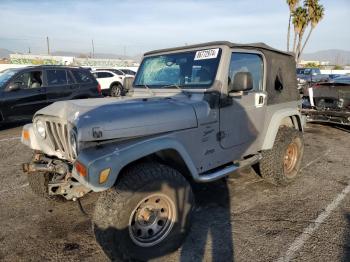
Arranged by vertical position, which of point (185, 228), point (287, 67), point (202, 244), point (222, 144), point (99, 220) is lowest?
point (202, 244)

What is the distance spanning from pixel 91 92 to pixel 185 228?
775 centimetres

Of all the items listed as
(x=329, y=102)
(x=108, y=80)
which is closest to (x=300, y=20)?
(x=108, y=80)

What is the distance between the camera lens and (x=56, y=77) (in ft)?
31.2

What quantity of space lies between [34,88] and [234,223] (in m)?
7.28

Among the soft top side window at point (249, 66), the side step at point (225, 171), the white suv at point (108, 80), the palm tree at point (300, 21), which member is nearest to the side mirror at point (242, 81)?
the soft top side window at point (249, 66)

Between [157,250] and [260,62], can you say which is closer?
[157,250]

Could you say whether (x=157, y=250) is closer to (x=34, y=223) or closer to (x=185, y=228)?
(x=185, y=228)

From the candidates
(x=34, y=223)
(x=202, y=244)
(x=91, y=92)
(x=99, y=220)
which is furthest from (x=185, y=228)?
(x=91, y=92)

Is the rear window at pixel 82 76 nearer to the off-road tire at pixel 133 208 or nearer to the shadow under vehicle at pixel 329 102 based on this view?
the shadow under vehicle at pixel 329 102

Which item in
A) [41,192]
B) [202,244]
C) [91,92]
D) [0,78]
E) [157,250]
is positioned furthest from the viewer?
[91,92]

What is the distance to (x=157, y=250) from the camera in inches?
122

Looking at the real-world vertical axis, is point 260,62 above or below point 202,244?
above

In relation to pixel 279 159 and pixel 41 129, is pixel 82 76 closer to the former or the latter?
pixel 41 129

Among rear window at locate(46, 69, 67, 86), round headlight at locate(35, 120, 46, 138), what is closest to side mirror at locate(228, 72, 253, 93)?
round headlight at locate(35, 120, 46, 138)
